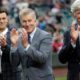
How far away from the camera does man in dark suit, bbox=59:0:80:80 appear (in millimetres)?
6336

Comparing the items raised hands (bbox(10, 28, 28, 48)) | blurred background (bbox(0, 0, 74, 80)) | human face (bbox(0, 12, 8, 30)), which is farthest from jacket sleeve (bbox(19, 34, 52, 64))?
blurred background (bbox(0, 0, 74, 80))

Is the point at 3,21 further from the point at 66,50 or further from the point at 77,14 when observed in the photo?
the point at 77,14

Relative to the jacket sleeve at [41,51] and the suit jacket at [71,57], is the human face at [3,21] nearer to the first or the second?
the jacket sleeve at [41,51]

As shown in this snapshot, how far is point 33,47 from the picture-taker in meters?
6.57

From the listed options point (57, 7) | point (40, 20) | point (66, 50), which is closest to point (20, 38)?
point (66, 50)

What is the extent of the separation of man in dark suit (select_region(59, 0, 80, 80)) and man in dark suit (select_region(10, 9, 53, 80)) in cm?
22

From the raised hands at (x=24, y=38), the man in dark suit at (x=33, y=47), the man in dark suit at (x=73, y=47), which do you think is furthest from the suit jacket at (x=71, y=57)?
Answer: the raised hands at (x=24, y=38)

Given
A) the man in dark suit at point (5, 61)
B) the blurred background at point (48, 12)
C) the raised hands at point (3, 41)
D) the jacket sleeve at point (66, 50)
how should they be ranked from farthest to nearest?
the blurred background at point (48, 12), the man in dark suit at point (5, 61), the raised hands at point (3, 41), the jacket sleeve at point (66, 50)

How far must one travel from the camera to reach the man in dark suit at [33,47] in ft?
21.9

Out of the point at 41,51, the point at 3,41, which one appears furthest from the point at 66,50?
the point at 3,41

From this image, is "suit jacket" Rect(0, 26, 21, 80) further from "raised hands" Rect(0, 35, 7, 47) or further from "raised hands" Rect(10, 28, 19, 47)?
"raised hands" Rect(10, 28, 19, 47)

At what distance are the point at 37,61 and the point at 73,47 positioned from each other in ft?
1.68

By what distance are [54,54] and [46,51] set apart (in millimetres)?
6827

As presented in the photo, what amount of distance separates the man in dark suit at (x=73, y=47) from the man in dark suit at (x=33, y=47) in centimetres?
22
